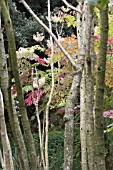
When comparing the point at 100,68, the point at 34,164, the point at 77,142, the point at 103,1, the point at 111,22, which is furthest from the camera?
the point at 77,142

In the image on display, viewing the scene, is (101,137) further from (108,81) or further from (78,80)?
(108,81)

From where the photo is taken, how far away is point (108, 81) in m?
3.76

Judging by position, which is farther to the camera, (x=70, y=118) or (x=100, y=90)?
(x=70, y=118)

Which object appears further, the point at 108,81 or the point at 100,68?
the point at 108,81

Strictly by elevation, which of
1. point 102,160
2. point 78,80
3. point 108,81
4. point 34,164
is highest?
point 78,80

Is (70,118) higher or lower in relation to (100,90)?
lower

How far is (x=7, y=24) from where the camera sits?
1.03 m

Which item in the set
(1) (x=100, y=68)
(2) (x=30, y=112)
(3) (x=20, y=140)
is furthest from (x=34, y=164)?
(2) (x=30, y=112)

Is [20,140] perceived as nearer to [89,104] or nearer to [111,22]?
[89,104]

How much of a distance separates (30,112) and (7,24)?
5.46 meters

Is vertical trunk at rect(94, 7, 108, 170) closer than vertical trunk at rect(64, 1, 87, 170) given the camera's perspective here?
Yes

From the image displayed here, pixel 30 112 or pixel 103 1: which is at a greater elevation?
Answer: pixel 103 1

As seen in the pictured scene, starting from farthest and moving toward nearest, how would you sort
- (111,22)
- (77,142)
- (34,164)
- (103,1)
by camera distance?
(77,142) < (111,22) < (34,164) < (103,1)

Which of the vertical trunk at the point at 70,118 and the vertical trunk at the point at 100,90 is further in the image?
the vertical trunk at the point at 70,118
